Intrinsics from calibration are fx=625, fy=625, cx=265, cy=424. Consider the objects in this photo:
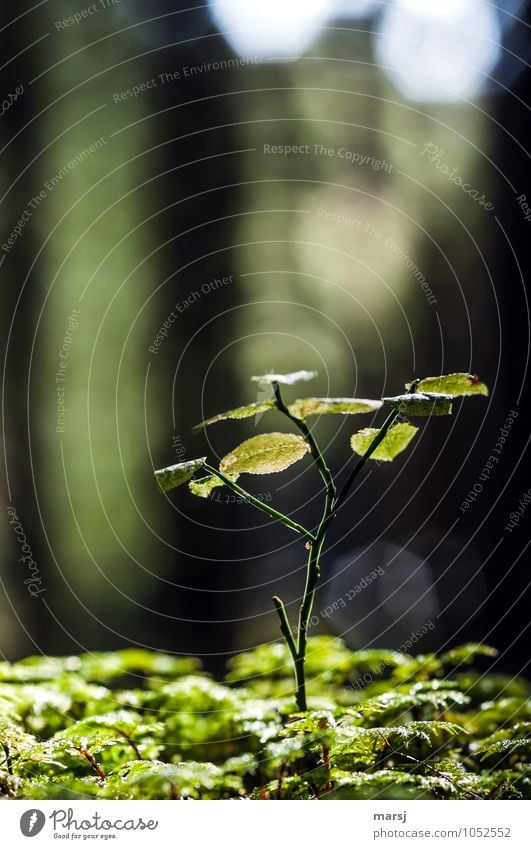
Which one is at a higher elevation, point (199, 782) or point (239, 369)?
point (239, 369)

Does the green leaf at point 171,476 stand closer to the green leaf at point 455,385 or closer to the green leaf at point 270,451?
the green leaf at point 270,451

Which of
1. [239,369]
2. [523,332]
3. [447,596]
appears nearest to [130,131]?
[239,369]

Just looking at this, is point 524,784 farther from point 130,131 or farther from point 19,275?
point 130,131

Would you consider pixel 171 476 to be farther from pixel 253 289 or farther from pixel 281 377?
pixel 253 289

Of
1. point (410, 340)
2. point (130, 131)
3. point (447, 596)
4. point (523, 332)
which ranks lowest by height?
point (447, 596)

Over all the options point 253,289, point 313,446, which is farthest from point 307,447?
point 253,289

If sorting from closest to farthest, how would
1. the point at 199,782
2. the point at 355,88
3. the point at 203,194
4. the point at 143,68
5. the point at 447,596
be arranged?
the point at 199,782 < the point at 447,596 < the point at 355,88 < the point at 143,68 < the point at 203,194

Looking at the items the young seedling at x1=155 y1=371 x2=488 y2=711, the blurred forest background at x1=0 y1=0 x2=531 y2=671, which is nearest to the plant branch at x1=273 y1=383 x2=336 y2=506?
the young seedling at x1=155 y1=371 x2=488 y2=711

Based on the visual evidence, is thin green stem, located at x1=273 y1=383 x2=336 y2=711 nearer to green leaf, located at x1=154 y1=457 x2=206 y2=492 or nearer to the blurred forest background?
green leaf, located at x1=154 y1=457 x2=206 y2=492
